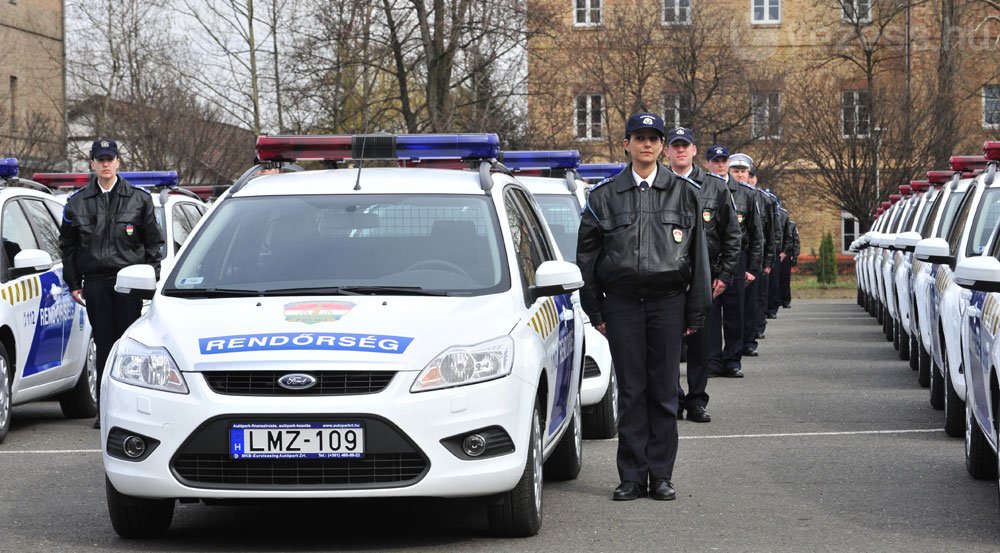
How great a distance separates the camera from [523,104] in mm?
36656

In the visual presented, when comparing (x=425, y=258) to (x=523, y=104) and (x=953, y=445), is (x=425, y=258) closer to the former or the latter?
(x=953, y=445)

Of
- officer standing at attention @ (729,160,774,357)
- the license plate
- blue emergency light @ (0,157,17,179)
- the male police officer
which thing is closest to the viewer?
the license plate

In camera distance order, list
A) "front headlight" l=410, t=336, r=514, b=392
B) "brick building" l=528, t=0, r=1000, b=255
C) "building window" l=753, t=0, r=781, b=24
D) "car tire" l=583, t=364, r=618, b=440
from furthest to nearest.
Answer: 1. "building window" l=753, t=0, r=781, b=24
2. "brick building" l=528, t=0, r=1000, b=255
3. "car tire" l=583, t=364, r=618, b=440
4. "front headlight" l=410, t=336, r=514, b=392

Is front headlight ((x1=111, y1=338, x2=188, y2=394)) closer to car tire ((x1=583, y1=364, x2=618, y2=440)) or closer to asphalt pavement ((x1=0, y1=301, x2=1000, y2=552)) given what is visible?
asphalt pavement ((x1=0, y1=301, x2=1000, y2=552))

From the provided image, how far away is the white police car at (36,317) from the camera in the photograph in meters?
11.1

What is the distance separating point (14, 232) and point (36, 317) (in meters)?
0.62

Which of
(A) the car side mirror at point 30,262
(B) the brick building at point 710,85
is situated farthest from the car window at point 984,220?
(B) the brick building at point 710,85

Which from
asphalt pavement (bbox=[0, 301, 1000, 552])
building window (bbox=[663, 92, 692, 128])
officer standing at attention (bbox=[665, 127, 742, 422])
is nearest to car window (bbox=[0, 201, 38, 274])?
asphalt pavement (bbox=[0, 301, 1000, 552])

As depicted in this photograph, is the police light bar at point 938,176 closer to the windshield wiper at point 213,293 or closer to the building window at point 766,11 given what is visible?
the windshield wiper at point 213,293

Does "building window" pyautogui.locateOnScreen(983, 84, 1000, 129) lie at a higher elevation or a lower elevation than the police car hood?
higher

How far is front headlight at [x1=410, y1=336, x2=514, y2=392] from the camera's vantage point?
6688mm

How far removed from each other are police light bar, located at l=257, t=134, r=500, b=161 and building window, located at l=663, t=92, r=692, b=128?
37448 mm

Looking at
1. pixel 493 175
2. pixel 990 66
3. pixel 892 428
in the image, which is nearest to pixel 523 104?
pixel 990 66

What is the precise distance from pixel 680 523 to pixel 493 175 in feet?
6.71
